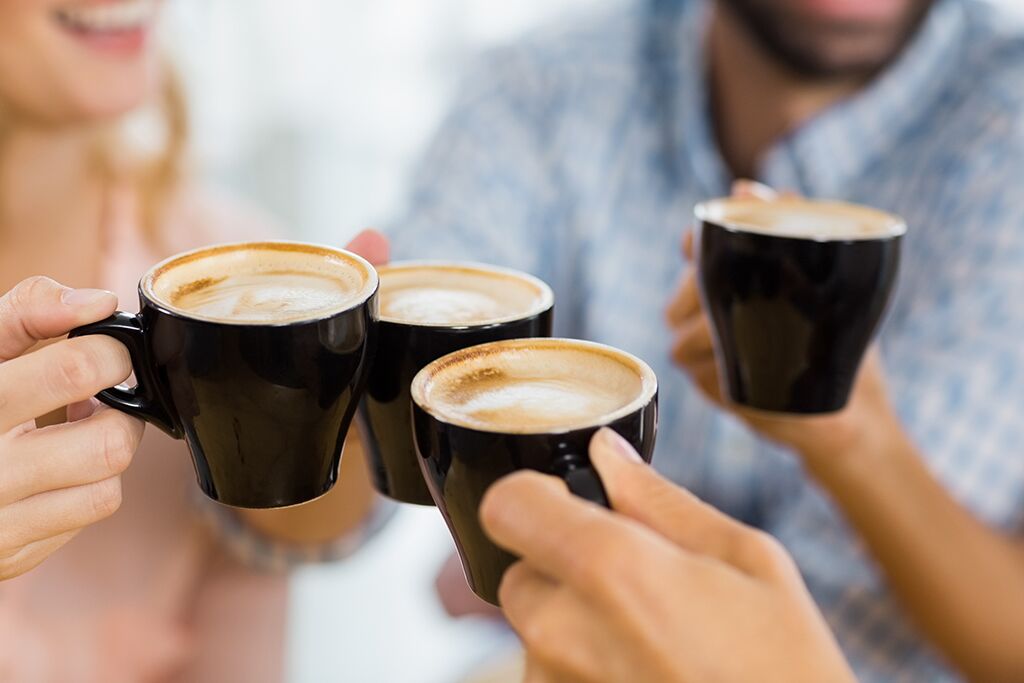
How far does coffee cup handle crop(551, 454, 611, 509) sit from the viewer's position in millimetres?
456

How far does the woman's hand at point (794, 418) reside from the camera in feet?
2.97

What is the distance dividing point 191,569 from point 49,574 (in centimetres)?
18

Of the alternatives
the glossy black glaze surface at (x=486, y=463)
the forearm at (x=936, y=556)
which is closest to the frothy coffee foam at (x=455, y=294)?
the glossy black glaze surface at (x=486, y=463)

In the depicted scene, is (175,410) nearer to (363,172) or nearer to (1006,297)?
(1006,297)

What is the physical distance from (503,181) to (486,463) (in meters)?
0.98

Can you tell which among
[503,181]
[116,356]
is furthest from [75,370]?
[503,181]

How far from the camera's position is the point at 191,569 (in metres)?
1.32

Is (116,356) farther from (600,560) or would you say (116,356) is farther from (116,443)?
(600,560)

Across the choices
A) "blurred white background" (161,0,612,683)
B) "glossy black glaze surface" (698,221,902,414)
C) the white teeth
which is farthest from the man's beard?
"blurred white background" (161,0,612,683)

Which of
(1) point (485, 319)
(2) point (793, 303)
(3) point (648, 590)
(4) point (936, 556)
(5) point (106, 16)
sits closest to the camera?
(3) point (648, 590)

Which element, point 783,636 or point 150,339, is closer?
point 783,636

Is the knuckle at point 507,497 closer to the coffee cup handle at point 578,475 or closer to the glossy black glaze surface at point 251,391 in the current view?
the coffee cup handle at point 578,475

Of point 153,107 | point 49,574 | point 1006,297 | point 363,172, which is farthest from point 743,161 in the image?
point 363,172

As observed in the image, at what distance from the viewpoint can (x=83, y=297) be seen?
50 cm
